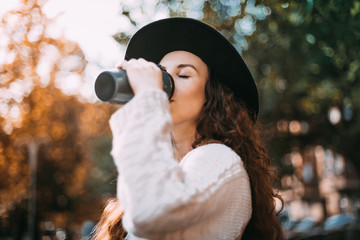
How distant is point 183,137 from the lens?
5.39 feet

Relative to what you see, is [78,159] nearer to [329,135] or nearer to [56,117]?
[56,117]

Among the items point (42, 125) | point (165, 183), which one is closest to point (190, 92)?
point (165, 183)

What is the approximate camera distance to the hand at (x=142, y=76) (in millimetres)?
1145

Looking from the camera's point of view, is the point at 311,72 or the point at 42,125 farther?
the point at 42,125

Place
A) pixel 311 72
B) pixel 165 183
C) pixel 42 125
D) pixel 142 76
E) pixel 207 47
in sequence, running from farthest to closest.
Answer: pixel 42 125 → pixel 311 72 → pixel 207 47 → pixel 142 76 → pixel 165 183

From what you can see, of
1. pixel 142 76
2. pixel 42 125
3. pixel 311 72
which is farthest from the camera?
pixel 42 125

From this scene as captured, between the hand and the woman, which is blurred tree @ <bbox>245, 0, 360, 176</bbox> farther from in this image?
the hand

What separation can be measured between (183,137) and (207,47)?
419mm

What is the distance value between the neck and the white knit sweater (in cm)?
37

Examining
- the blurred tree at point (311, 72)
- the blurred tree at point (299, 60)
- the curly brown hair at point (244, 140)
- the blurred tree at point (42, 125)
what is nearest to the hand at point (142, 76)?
the curly brown hair at point (244, 140)

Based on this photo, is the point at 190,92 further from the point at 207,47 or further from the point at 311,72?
the point at 311,72

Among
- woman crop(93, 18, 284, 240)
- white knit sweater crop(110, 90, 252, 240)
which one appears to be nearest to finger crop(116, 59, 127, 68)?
woman crop(93, 18, 284, 240)

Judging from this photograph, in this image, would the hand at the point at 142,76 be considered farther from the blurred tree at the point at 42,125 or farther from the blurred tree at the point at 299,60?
the blurred tree at the point at 42,125

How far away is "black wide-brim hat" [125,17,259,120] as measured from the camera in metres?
1.59
